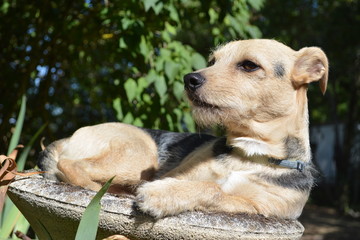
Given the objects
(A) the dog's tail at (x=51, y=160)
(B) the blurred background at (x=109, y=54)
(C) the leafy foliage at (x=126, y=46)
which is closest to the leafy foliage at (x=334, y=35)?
(B) the blurred background at (x=109, y=54)

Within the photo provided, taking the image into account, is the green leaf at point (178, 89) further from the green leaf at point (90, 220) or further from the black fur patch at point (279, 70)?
the green leaf at point (90, 220)

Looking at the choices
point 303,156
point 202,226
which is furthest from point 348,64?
point 202,226

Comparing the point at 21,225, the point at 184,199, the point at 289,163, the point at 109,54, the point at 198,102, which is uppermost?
the point at 109,54

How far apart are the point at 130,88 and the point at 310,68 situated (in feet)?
5.29

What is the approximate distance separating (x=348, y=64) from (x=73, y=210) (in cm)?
1156

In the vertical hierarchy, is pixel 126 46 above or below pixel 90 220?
above

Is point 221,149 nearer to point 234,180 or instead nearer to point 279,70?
point 234,180

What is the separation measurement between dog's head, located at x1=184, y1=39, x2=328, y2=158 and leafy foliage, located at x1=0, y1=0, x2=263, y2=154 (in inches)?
33.2

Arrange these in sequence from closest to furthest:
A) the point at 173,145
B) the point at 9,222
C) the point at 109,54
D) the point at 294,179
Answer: the point at 294,179, the point at 9,222, the point at 173,145, the point at 109,54

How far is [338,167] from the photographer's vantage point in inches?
499

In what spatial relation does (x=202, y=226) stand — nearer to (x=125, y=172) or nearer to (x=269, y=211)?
(x=269, y=211)

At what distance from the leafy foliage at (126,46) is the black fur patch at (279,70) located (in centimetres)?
93

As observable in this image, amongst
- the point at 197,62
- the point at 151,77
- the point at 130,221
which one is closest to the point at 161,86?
the point at 151,77

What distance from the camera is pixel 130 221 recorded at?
1696mm
